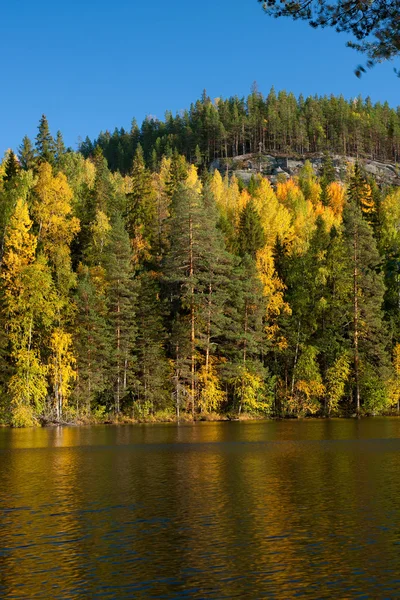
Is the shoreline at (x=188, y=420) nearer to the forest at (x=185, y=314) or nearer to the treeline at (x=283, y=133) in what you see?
the forest at (x=185, y=314)

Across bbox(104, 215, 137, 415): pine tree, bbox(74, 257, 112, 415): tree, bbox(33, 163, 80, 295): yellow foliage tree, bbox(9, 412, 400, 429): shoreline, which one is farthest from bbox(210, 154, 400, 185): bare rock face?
bbox(74, 257, 112, 415): tree

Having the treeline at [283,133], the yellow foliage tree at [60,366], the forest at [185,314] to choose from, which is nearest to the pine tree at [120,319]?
the forest at [185,314]

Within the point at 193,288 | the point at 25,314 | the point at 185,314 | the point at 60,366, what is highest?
the point at 193,288

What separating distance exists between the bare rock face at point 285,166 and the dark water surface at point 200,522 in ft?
423

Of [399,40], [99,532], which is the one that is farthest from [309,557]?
[399,40]

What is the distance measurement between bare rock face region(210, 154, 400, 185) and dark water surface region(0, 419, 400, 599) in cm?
12896

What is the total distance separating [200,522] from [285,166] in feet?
494

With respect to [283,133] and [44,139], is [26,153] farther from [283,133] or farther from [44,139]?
[283,133]

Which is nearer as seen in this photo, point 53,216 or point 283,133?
point 53,216

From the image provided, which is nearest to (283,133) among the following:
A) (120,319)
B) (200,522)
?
(120,319)

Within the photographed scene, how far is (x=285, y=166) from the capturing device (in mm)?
162750

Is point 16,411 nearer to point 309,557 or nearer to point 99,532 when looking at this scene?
point 99,532

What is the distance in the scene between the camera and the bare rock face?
158 m

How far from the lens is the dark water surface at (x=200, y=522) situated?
1328cm
